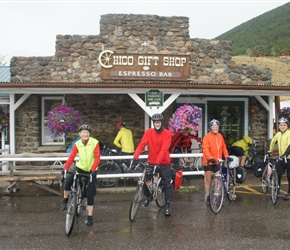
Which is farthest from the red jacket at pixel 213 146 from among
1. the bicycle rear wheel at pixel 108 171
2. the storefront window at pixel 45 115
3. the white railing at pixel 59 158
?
the storefront window at pixel 45 115

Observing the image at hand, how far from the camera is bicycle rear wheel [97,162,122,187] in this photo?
9160mm

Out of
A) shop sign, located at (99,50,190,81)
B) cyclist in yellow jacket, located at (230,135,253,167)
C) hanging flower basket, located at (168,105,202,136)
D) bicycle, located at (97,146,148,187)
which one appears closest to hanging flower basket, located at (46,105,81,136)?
bicycle, located at (97,146,148,187)

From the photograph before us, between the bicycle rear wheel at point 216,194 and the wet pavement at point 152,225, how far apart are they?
0.14 metres

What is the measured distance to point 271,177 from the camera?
25.3ft

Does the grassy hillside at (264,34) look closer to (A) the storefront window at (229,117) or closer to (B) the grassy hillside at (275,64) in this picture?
(B) the grassy hillside at (275,64)

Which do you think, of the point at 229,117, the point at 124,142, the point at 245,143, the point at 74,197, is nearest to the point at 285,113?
the point at 229,117

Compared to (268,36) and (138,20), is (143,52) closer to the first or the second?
(138,20)

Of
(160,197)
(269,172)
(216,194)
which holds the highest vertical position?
(269,172)

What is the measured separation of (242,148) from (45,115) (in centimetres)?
620

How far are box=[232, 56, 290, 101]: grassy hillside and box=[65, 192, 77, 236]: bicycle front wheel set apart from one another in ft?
119

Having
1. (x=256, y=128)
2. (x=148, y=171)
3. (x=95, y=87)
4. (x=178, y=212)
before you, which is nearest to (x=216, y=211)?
(x=178, y=212)

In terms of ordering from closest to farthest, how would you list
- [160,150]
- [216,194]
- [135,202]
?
[135,202] → [160,150] → [216,194]

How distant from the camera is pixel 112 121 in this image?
1173 centimetres

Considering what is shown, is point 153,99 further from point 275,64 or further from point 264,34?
point 264,34
